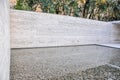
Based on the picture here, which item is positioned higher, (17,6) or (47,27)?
(17,6)

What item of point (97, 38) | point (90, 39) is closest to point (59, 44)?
point (90, 39)

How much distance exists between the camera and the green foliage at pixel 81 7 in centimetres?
1112

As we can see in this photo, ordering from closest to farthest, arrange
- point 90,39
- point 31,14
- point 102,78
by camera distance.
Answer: point 102,78 → point 31,14 → point 90,39

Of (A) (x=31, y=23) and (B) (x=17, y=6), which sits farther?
(B) (x=17, y=6)

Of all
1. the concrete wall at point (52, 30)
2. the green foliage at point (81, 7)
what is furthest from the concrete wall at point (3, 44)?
the green foliage at point (81, 7)

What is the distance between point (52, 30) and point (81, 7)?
5607 millimetres

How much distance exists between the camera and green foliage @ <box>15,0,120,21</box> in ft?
36.5

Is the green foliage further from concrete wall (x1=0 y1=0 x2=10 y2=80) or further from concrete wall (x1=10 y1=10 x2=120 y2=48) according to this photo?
concrete wall (x1=0 y1=0 x2=10 y2=80)

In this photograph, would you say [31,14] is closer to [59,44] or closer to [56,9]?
[59,44]

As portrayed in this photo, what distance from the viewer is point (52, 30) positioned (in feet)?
31.1

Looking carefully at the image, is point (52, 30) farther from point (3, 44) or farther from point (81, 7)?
point (3, 44)

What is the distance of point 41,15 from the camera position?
8.84 meters

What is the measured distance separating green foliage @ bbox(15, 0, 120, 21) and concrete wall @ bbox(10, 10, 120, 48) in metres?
2.06

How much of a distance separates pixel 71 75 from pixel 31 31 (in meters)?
5.31
